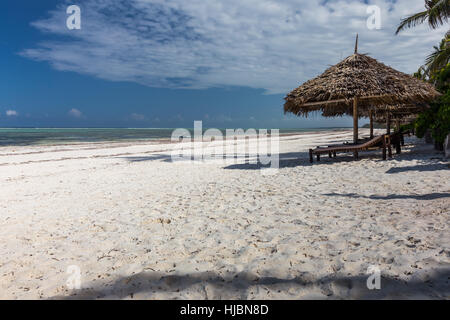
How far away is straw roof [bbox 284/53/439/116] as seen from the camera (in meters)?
8.34

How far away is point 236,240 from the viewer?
300 cm

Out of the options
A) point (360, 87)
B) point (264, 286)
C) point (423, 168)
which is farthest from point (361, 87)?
point (264, 286)

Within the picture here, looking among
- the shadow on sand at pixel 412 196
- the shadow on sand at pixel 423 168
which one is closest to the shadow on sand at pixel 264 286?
the shadow on sand at pixel 412 196

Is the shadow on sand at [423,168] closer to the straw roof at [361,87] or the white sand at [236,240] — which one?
the white sand at [236,240]

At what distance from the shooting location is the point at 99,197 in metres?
5.26

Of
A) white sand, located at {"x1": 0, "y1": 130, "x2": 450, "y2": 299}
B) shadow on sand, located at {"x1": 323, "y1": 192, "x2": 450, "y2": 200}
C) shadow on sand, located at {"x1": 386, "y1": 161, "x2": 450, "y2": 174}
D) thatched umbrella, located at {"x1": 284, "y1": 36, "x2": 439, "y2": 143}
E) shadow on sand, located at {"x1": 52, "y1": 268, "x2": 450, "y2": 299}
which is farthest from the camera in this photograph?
thatched umbrella, located at {"x1": 284, "y1": 36, "x2": 439, "y2": 143}

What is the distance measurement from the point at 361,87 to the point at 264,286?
808 centimetres

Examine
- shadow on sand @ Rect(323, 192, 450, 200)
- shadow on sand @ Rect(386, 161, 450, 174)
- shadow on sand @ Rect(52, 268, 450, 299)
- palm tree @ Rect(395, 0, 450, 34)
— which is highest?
palm tree @ Rect(395, 0, 450, 34)

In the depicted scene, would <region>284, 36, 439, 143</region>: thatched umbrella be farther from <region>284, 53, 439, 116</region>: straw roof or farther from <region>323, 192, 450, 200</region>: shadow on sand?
<region>323, 192, 450, 200</region>: shadow on sand

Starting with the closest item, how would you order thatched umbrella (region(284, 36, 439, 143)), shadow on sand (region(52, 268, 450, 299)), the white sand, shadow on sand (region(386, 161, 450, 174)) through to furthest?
1. shadow on sand (region(52, 268, 450, 299))
2. the white sand
3. shadow on sand (region(386, 161, 450, 174))
4. thatched umbrella (region(284, 36, 439, 143))

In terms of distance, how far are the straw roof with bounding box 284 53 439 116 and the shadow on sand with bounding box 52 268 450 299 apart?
7262 mm

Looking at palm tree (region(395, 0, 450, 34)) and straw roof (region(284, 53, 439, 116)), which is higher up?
palm tree (region(395, 0, 450, 34))

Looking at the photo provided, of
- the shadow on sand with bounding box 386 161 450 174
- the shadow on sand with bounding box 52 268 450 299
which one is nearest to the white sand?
the shadow on sand with bounding box 52 268 450 299
